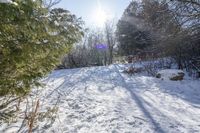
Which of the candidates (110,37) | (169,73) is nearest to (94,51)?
(110,37)

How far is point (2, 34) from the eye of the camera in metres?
4.43

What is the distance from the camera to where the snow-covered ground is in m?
5.43

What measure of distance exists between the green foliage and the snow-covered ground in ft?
3.09

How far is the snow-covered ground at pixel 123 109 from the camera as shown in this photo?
5434 mm

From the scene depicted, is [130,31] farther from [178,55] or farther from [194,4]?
[194,4]

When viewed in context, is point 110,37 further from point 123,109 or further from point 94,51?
point 123,109

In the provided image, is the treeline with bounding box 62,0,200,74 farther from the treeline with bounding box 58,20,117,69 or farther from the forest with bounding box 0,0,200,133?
the treeline with bounding box 58,20,117,69

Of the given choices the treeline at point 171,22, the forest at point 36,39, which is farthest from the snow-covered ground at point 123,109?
the treeline at point 171,22

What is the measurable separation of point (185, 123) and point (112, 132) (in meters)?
1.58

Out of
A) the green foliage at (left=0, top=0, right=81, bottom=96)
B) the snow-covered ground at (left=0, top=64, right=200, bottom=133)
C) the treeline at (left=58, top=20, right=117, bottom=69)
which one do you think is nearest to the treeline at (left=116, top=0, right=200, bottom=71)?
the snow-covered ground at (left=0, top=64, right=200, bottom=133)

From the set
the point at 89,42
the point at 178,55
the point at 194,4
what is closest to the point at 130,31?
the point at 89,42

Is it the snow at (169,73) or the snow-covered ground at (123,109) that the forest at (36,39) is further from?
the snow at (169,73)

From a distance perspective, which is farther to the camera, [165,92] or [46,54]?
[165,92]

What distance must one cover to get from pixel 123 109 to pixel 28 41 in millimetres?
3119
